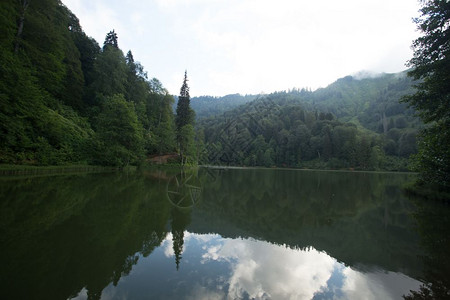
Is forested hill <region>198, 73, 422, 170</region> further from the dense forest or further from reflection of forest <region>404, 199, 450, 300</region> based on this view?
reflection of forest <region>404, 199, 450, 300</region>

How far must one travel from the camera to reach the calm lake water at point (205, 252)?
3.59 metres

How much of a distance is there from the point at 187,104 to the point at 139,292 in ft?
166

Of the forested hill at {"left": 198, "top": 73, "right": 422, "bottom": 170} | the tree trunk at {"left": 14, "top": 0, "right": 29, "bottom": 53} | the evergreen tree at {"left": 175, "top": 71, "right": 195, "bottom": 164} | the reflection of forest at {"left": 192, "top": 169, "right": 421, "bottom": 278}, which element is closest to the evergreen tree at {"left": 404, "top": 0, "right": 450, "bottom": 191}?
the reflection of forest at {"left": 192, "top": 169, "right": 421, "bottom": 278}

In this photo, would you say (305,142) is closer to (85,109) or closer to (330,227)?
(85,109)

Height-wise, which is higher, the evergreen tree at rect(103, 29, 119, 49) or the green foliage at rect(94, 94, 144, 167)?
the evergreen tree at rect(103, 29, 119, 49)

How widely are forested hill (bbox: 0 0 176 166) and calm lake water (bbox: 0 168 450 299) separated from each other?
11.7 meters

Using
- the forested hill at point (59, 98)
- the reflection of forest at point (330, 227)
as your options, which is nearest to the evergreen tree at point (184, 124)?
the forested hill at point (59, 98)

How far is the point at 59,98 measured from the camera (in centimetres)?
3069

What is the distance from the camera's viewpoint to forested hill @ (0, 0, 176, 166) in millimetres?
17734

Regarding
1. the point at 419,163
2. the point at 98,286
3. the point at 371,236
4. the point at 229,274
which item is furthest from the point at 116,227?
the point at 419,163

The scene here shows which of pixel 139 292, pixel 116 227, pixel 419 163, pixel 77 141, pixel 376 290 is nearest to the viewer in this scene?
pixel 139 292

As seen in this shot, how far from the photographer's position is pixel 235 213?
9.39 meters

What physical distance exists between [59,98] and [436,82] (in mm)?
38062

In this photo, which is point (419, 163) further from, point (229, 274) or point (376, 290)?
point (229, 274)
